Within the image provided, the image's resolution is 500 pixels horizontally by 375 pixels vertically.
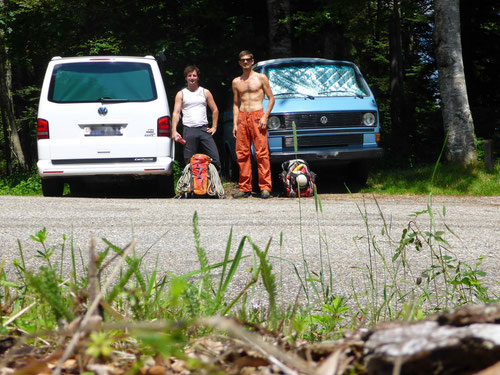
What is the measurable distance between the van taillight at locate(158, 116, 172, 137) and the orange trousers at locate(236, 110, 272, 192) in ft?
3.98

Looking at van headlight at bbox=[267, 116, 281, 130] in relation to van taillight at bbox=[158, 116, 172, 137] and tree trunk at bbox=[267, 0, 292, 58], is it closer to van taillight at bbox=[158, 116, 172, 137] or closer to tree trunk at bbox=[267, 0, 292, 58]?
van taillight at bbox=[158, 116, 172, 137]

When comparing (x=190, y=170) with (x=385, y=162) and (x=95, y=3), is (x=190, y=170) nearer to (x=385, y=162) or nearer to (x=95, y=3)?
(x=385, y=162)

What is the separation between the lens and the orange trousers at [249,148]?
950cm

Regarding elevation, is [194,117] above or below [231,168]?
above

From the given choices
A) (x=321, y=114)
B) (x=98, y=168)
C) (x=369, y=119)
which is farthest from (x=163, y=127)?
(x=369, y=119)

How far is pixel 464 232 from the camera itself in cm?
559

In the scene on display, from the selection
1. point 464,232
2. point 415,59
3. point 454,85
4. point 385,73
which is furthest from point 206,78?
point 385,73

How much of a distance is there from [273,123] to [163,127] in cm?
196

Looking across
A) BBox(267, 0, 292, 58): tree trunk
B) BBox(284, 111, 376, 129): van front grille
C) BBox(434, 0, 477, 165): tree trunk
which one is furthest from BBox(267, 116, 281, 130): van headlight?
BBox(267, 0, 292, 58): tree trunk

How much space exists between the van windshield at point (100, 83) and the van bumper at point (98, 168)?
2.97 ft

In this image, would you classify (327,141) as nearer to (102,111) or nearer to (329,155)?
(329,155)

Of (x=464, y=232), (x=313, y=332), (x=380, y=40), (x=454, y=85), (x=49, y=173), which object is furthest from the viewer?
(x=380, y=40)

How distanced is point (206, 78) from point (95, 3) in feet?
15.1

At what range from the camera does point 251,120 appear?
9.52 meters
